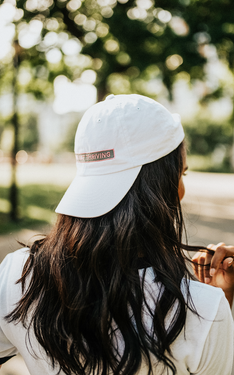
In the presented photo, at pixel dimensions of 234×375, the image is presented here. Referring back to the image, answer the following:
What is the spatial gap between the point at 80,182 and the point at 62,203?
0.34 feet

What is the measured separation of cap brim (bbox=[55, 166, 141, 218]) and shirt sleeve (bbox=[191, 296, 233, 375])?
0.46 meters

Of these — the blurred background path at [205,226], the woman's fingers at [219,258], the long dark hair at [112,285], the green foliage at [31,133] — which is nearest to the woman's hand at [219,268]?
the woman's fingers at [219,258]

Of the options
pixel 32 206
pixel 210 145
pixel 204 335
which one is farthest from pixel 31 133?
pixel 204 335

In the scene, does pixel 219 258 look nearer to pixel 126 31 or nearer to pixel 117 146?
pixel 117 146

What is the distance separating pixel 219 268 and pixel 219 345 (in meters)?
0.46

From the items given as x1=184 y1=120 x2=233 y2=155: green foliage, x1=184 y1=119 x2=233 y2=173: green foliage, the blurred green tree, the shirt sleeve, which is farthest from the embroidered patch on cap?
x1=184 y1=120 x2=233 y2=155: green foliage

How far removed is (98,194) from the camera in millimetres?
1171

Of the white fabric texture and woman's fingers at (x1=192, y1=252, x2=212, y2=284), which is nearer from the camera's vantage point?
the white fabric texture

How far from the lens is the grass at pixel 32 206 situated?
7.23m

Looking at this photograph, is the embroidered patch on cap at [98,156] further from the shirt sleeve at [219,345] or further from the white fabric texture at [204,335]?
the shirt sleeve at [219,345]

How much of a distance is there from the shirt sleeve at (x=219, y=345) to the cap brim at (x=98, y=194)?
455mm

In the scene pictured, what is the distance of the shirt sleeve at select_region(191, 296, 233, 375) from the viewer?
97 cm

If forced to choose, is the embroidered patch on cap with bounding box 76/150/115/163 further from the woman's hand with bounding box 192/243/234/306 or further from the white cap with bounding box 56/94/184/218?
the woman's hand with bounding box 192/243/234/306

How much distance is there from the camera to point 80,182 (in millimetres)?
1267
